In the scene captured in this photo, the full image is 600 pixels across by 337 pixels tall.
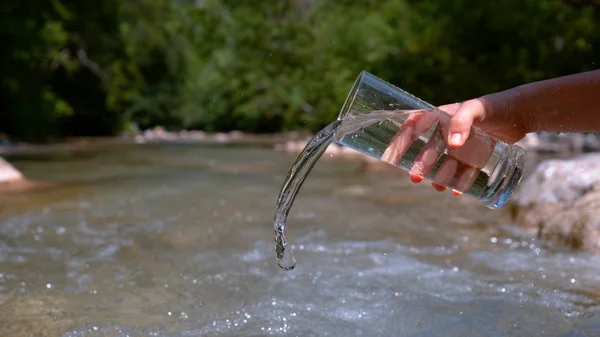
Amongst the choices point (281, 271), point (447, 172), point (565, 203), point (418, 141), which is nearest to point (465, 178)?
point (447, 172)

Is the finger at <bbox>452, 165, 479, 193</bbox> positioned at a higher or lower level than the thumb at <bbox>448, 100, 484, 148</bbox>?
lower

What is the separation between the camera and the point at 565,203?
3795 millimetres

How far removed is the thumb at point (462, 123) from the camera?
136 cm

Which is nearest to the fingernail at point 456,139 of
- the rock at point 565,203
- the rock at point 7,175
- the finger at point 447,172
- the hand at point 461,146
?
the hand at point 461,146

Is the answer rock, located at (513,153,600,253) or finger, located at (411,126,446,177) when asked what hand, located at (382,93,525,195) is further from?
rock, located at (513,153,600,253)

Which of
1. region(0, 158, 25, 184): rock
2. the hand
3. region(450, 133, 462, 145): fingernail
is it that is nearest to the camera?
region(450, 133, 462, 145): fingernail

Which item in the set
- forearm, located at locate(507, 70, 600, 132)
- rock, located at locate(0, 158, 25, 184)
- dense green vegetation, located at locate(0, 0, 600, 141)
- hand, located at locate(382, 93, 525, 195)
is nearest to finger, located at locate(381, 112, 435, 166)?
hand, located at locate(382, 93, 525, 195)

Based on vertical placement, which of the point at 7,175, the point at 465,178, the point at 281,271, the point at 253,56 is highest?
the point at 465,178

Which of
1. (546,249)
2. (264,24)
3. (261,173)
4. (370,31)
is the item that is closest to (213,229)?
(546,249)

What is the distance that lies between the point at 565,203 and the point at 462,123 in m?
2.75

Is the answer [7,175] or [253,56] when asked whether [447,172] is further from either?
[253,56]

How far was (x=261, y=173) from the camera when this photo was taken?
25.7 ft

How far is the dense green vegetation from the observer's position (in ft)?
46.3

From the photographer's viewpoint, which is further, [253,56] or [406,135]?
[253,56]
